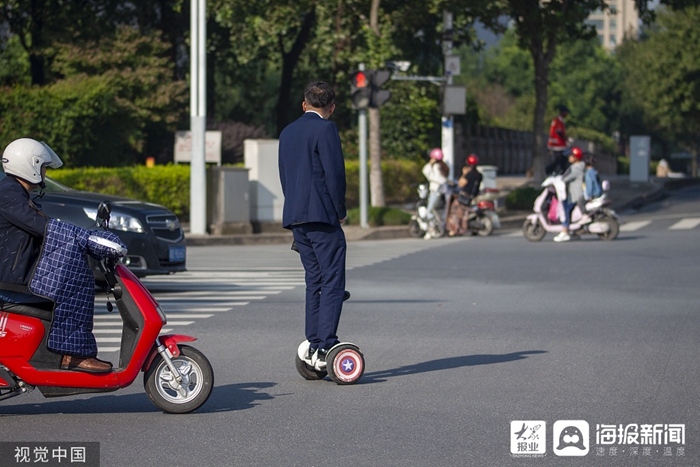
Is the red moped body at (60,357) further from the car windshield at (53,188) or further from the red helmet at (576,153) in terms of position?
the red helmet at (576,153)

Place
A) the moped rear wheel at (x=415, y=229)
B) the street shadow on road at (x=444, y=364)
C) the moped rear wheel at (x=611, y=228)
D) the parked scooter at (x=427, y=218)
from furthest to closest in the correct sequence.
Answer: the moped rear wheel at (x=415, y=229) → the parked scooter at (x=427, y=218) → the moped rear wheel at (x=611, y=228) → the street shadow on road at (x=444, y=364)

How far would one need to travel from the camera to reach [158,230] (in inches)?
489

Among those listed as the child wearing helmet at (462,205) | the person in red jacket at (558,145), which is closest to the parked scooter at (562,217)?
the child wearing helmet at (462,205)

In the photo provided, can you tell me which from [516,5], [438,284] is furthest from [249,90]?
[438,284]

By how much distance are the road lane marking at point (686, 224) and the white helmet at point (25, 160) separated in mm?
19068

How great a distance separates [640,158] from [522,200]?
41.9 ft

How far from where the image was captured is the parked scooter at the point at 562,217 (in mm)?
19812

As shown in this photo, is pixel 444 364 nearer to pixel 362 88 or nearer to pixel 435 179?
pixel 435 179

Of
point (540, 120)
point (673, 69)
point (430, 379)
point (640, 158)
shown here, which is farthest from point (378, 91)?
point (673, 69)

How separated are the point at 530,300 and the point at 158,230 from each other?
13.9 feet

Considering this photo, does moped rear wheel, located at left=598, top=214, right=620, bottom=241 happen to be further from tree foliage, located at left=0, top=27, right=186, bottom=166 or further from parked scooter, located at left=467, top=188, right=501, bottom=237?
tree foliage, located at left=0, top=27, right=186, bottom=166

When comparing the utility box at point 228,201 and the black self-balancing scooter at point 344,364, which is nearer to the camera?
the black self-balancing scooter at point 344,364

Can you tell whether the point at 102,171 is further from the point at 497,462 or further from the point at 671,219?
the point at 497,462

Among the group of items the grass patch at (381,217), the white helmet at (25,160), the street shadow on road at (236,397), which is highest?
the white helmet at (25,160)
